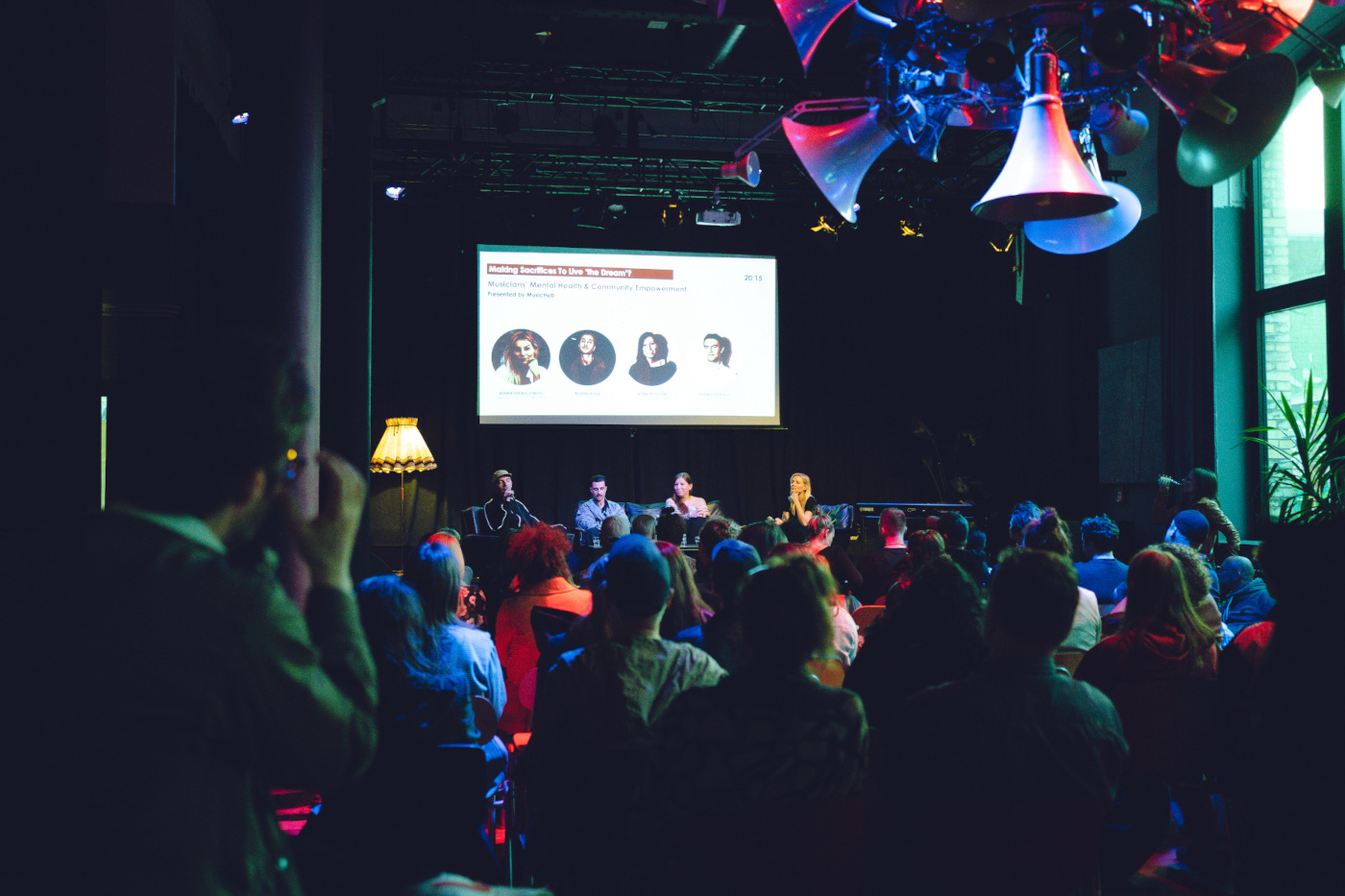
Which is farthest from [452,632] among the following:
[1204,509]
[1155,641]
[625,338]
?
[625,338]

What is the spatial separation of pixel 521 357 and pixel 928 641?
8863 mm

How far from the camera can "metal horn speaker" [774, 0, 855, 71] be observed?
10.9ft

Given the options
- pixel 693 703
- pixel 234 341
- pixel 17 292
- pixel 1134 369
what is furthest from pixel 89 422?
pixel 1134 369

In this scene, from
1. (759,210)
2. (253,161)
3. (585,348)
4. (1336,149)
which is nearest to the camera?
(253,161)

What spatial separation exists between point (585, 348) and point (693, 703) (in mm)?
9411

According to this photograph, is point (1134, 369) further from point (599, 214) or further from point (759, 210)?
point (599, 214)

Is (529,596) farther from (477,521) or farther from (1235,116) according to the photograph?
(477,521)

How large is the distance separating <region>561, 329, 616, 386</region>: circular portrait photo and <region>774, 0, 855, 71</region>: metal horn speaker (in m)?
7.72

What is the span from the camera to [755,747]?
1.78 metres

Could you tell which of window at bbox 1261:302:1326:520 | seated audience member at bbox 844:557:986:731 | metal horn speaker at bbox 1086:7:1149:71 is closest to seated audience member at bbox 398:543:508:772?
seated audience member at bbox 844:557:986:731

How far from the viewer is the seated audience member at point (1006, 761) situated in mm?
1806

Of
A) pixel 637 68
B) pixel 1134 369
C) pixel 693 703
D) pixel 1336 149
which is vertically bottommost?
pixel 693 703

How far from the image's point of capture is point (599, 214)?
34.1 feet

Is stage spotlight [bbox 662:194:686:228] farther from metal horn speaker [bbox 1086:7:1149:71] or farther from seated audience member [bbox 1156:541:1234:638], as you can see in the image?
seated audience member [bbox 1156:541:1234:638]
